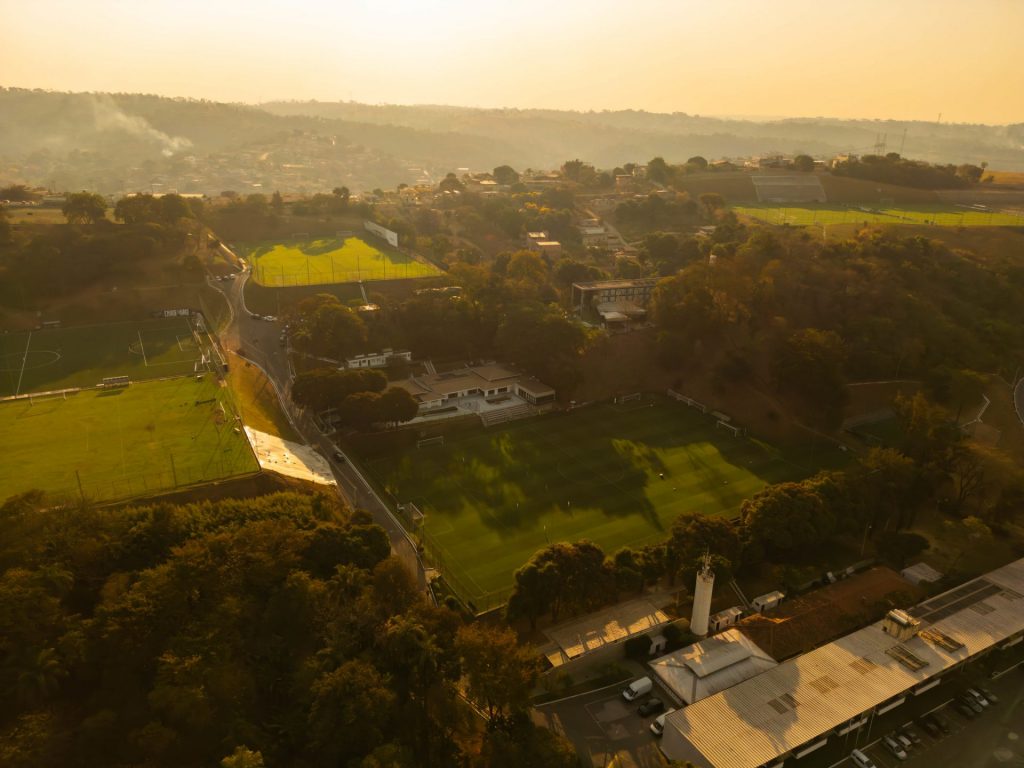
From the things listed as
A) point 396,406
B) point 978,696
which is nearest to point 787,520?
point 978,696

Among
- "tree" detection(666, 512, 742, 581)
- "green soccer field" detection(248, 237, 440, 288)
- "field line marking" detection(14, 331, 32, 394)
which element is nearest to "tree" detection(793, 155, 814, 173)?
"green soccer field" detection(248, 237, 440, 288)

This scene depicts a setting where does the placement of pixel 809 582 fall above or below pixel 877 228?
below

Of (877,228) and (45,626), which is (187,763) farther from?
(877,228)

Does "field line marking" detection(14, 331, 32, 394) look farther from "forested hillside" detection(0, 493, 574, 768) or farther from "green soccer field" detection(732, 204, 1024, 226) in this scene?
"green soccer field" detection(732, 204, 1024, 226)

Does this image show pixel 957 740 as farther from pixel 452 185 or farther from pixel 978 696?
pixel 452 185

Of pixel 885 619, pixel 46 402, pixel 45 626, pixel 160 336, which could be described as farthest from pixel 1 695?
pixel 160 336

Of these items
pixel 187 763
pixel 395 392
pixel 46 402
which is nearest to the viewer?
pixel 187 763
